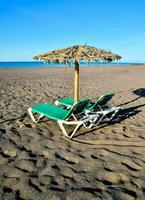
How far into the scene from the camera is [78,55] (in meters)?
5.62

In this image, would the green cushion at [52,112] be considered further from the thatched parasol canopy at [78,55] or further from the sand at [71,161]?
the thatched parasol canopy at [78,55]

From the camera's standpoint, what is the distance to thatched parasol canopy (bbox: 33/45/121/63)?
5637mm

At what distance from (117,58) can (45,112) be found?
269 cm

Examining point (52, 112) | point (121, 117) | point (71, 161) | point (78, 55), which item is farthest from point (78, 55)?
point (71, 161)

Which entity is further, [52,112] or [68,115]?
[52,112]

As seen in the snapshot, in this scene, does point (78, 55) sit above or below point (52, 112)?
above

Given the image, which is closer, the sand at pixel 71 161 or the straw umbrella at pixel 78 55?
the sand at pixel 71 161

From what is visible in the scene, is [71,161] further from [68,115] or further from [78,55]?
[78,55]

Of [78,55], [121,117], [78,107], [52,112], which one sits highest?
[78,55]

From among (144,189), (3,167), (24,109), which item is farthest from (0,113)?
(144,189)

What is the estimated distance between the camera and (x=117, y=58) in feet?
21.2

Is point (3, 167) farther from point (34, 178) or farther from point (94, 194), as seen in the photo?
point (94, 194)

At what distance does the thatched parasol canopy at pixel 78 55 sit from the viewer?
5.64 meters

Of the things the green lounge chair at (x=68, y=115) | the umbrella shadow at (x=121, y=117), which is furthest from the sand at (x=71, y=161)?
the green lounge chair at (x=68, y=115)
